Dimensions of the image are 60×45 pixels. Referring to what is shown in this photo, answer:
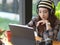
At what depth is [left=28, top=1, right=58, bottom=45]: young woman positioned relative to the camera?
2.22m

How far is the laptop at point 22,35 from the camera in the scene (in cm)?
168

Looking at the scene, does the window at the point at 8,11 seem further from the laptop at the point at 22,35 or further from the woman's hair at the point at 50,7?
the laptop at the point at 22,35

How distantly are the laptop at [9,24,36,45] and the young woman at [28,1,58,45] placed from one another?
0.47 m

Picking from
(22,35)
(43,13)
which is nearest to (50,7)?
(43,13)

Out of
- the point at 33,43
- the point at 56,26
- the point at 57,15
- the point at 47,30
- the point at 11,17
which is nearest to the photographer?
Answer: the point at 33,43

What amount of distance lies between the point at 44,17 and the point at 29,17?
0.89 meters

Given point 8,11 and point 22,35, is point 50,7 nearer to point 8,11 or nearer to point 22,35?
point 22,35

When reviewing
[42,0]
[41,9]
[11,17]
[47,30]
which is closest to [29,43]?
[47,30]

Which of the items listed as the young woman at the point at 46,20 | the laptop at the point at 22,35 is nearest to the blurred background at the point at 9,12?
the young woman at the point at 46,20

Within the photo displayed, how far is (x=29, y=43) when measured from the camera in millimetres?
1701

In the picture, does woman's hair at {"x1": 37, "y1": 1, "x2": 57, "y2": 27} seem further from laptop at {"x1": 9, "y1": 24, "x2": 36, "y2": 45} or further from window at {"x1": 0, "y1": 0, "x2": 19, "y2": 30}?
window at {"x1": 0, "y1": 0, "x2": 19, "y2": 30}

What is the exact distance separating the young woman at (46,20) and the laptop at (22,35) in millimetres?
469

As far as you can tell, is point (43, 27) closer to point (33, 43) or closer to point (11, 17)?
point (33, 43)

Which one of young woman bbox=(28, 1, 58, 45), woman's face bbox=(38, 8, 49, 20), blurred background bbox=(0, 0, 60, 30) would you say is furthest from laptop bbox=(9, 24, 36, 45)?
blurred background bbox=(0, 0, 60, 30)
